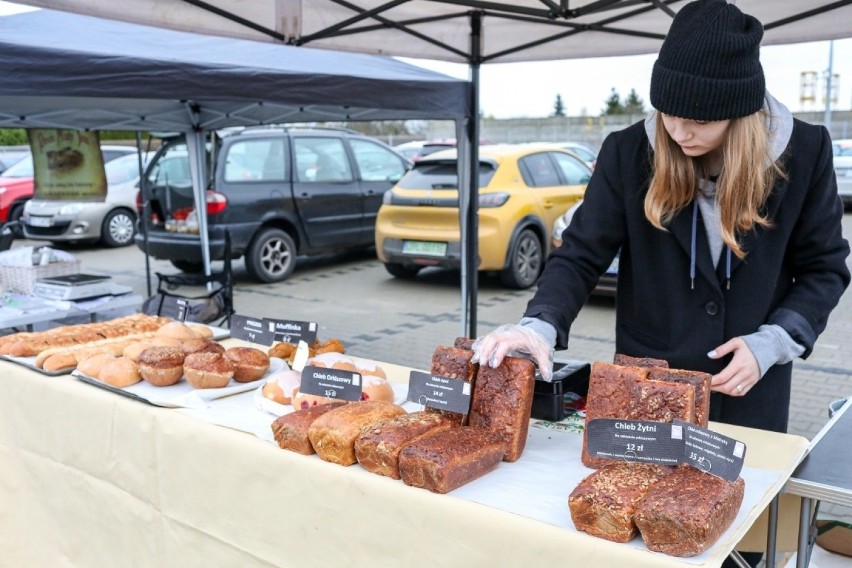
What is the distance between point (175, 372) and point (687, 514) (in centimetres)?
166

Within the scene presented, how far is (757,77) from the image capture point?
1.66m

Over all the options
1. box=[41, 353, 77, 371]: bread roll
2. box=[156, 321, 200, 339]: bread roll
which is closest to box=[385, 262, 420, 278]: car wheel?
box=[156, 321, 200, 339]: bread roll

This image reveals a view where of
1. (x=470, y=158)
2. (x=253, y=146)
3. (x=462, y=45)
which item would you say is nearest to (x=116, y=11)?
(x=462, y=45)

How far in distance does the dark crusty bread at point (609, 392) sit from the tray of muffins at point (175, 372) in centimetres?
Answer: 113

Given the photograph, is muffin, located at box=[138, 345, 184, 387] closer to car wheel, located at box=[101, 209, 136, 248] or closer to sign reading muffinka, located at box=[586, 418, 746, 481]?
sign reading muffinka, located at box=[586, 418, 746, 481]

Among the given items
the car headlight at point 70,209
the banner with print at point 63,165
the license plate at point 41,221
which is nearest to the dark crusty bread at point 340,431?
the banner with print at point 63,165

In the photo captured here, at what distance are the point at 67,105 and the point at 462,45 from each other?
2.86 m

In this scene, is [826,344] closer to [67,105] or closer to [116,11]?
[116,11]

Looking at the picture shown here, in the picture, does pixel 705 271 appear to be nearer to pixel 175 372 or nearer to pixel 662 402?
pixel 662 402

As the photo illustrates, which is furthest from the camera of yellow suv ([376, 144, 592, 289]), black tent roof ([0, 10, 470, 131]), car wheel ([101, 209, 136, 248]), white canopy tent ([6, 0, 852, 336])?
car wheel ([101, 209, 136, 248])

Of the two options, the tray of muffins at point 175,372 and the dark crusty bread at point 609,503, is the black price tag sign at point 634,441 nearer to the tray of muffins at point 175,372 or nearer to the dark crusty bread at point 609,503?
the dark crusty bread at point 609,503

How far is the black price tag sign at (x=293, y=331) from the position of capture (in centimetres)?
248

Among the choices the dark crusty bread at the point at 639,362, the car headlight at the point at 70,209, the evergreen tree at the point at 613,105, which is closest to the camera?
the dark crusty bread at the point at 639,362

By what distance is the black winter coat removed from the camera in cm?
188
